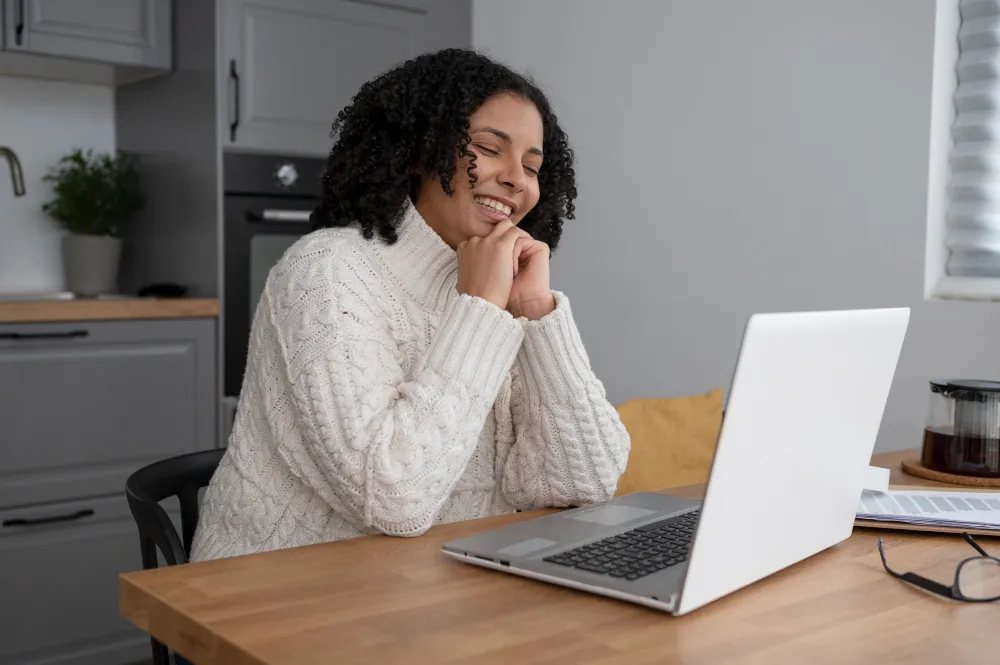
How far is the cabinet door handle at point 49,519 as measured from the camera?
2617 mm

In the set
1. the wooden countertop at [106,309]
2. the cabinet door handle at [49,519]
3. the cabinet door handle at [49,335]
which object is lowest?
the cabinet door handle at [49,519]

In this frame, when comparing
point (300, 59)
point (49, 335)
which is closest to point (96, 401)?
point (49, 335)

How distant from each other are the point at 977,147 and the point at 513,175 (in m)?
1.21

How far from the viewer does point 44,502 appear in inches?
105

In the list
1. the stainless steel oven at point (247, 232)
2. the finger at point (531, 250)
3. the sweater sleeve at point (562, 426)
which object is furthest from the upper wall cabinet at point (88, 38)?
the sweater sleeve at point (562, 426)

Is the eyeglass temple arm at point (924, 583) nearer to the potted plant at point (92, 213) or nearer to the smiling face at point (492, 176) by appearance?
the smiling face at point (492, 176)

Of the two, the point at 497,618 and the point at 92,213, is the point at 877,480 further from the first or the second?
the point at 92,213

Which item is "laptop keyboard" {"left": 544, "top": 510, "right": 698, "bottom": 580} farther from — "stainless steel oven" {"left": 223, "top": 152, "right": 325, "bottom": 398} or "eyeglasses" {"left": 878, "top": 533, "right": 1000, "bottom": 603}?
"stainless steel oven" {"left": 223, "top": 152, "right": 325, "bottom": 398}

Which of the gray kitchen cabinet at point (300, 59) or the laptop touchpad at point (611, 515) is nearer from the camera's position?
the laptop touchpad at point (611, 515)

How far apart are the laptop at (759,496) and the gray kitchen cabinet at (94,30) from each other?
7.51 feet

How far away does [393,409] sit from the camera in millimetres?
1268

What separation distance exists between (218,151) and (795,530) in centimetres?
230

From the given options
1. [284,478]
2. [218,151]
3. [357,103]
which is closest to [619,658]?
[284,478]

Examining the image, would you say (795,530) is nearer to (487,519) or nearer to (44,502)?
(487,519)
